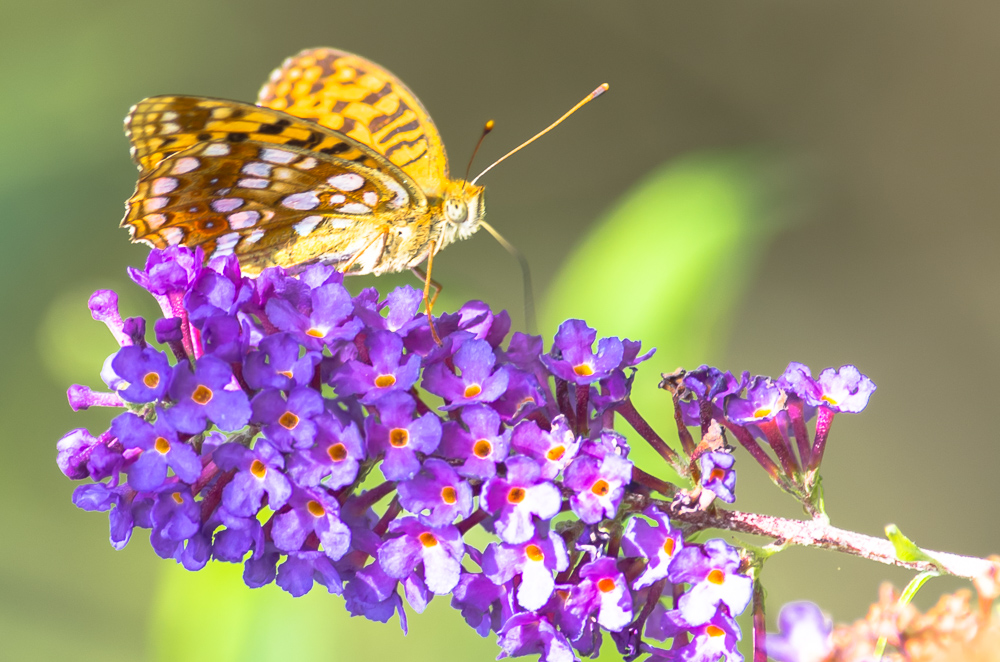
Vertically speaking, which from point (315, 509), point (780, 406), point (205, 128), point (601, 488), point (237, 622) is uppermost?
point (205, 128)

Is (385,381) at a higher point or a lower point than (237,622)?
higher

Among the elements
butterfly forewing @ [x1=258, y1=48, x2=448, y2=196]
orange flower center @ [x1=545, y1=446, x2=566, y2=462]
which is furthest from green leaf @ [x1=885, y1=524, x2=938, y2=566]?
butterfly forewing @ [x1=258, y1=48, x2=448, y2=196]

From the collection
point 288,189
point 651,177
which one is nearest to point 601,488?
point 288,189

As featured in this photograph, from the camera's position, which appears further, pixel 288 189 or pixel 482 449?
pixel 288 189

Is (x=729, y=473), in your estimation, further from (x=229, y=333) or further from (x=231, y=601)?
(x=231, y=601)

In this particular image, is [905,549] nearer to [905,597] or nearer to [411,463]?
[905,597]

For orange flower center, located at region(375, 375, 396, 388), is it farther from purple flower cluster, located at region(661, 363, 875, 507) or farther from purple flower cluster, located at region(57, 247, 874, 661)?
purple flower cluster, located at region(661, 363, 875, 507)

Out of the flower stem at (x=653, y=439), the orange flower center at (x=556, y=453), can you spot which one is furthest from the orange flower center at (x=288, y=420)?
the flower stem at (x=653, y=439)
